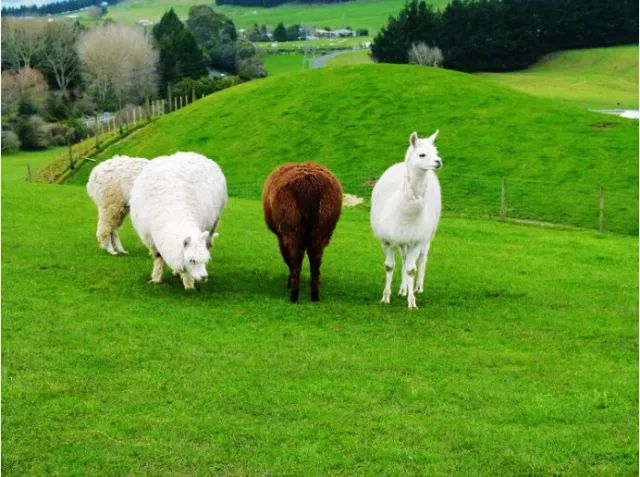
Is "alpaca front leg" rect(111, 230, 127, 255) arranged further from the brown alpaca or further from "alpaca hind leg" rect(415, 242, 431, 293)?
"alpaca hind leg" rect(415, 242, 431, 293)

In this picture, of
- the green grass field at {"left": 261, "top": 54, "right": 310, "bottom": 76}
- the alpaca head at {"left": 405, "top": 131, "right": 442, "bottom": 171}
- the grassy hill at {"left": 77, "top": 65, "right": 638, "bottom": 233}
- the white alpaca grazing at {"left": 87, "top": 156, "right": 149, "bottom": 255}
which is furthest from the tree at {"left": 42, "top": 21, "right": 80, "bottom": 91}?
the alpaca head at {"left": 405, "top": 131, "right": 442, "bottom": 171}

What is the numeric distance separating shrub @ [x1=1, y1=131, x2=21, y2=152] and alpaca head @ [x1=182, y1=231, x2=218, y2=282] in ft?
155

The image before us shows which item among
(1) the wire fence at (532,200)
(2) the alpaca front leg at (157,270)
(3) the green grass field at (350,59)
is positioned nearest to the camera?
(2) the alpaca front leg at (157,270)

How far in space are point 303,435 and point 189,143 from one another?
34965 millimetres

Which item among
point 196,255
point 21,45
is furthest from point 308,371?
point 21,45

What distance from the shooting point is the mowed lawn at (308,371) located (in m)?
7.20

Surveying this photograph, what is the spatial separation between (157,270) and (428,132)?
1065 inches

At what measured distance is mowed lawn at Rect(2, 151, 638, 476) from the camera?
7.20m

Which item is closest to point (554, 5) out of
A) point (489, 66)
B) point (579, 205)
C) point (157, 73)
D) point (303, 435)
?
point (489, 66)

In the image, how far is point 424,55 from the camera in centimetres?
7544

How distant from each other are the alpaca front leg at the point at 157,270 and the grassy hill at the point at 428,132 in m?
16.5

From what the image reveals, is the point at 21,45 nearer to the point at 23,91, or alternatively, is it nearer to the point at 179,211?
the point at 23,91

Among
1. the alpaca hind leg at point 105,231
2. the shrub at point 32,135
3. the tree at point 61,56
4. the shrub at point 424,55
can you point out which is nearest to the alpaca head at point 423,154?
the alpaca hind leg at point 105,231

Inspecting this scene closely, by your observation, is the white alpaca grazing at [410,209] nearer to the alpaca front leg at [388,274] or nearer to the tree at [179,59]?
the alpaca front leg at [388,274]
